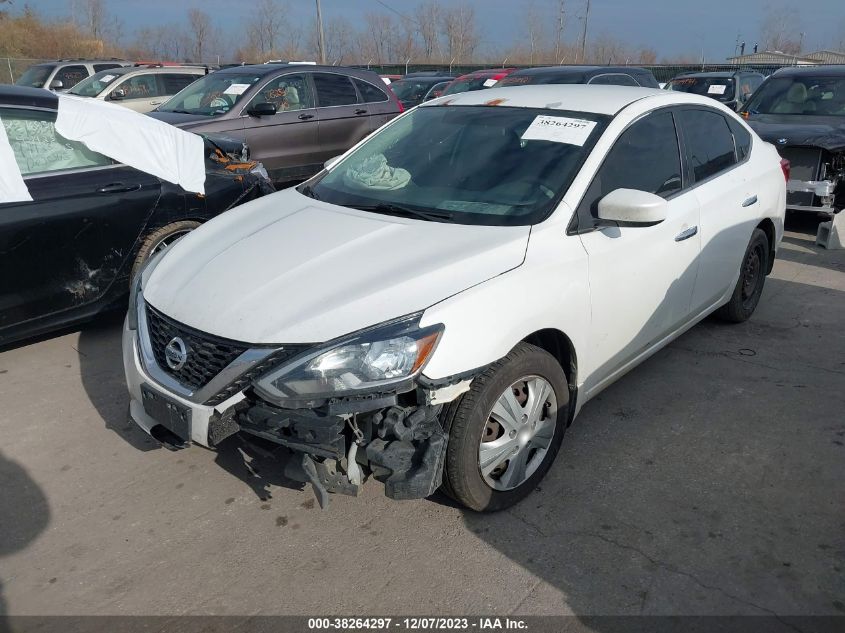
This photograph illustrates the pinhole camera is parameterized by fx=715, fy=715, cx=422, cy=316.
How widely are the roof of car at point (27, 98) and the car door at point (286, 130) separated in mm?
3874

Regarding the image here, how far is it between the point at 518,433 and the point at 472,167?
1419 mm

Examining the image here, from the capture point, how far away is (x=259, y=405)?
2689mm

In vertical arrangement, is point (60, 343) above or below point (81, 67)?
below

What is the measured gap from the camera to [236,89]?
882cm

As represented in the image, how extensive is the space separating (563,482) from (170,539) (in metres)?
1.80

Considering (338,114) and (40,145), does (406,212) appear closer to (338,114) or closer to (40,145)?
→ (40,145)

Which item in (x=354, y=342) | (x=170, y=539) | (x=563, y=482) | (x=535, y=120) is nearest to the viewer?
(x=354, y=342)

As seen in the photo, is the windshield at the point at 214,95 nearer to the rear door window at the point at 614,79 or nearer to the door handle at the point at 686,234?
the rear door window at the point at 614,79

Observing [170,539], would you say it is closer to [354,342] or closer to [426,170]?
[354,342]

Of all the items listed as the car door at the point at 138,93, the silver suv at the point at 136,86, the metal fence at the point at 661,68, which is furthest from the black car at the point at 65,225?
the metal fence at the point at 661,68

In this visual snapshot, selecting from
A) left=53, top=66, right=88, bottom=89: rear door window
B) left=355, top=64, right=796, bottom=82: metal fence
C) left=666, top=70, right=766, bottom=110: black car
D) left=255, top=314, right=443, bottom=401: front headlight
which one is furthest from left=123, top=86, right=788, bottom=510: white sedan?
left=355, top=64, right=796, bottom=82: metal fence

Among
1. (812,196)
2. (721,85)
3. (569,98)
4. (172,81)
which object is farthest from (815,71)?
(172,81)

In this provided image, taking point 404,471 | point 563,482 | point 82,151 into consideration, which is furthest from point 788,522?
point 82,151

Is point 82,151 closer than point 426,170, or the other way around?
point 426,170
